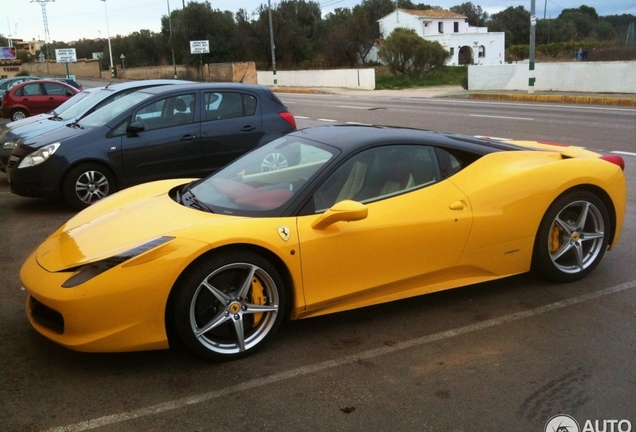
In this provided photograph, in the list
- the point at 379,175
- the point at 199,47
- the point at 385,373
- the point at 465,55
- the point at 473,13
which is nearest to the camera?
the point at 385,373

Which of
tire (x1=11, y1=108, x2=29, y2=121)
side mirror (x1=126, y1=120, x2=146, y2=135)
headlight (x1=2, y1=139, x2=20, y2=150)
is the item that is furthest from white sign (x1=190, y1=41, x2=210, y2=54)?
side mirror (x1=126, y1=120, x2=146, y2=135)

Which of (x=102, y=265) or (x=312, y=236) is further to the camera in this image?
(x=312, y=236)

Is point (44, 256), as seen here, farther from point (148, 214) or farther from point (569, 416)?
point (569, 416)

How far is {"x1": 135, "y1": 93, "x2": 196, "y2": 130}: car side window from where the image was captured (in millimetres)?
8523

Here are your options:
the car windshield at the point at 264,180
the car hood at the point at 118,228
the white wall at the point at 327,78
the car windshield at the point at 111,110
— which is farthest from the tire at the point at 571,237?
the white wall at the point at 327,78

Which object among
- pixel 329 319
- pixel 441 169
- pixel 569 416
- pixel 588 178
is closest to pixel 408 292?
pixel 329 319

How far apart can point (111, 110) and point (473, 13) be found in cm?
12127

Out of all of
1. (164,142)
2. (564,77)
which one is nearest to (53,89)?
(164,142)

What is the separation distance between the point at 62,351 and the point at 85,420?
91cm

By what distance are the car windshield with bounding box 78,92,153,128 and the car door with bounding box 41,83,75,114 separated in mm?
13729

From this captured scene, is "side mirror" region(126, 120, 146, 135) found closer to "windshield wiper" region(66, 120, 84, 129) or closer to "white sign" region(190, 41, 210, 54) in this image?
"windshield wiper" region(66, 120, 84, 129)

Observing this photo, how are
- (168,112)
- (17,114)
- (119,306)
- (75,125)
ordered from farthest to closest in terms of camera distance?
1. (17,114)
2. (75,125)
3. (168,112)
4. (119,306)

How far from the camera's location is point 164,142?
847 centimetres

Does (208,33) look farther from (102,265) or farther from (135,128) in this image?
(102,265)
